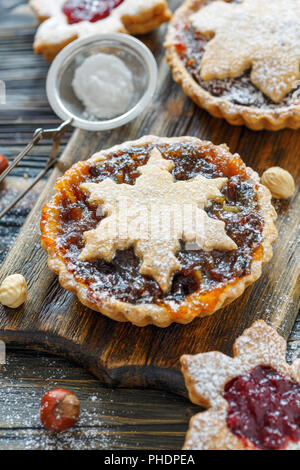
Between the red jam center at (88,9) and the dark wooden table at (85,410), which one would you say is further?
the red jam center at (88,9)

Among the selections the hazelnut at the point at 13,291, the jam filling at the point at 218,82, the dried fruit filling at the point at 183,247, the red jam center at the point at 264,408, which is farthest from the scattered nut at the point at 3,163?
the red jam center at the point at 264,408

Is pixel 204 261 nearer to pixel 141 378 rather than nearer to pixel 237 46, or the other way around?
pixel 141 378

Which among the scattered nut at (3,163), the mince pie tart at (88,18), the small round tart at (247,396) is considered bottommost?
the scattered nut at (3,163)

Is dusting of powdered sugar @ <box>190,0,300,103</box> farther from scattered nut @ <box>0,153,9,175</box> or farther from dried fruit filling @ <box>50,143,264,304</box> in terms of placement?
scattered nut @ <box>0,153,9,175</box>

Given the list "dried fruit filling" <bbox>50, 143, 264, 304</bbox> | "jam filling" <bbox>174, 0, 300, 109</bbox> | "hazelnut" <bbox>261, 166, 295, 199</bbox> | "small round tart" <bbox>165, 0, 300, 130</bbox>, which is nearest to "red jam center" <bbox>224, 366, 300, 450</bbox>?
"dried fruit filling" <bbox>50, 143, 264, 304</bbox>

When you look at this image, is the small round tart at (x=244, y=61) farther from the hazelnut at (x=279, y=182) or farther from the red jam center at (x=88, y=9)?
the red jam center at (x=88, y=9)

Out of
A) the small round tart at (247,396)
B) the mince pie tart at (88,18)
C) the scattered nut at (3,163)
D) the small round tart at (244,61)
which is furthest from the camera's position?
the mince pie tart at (88,18)
